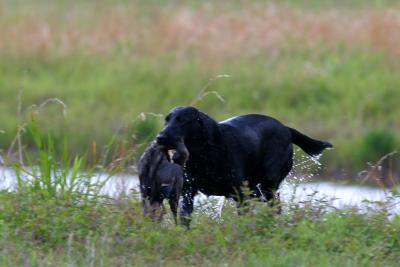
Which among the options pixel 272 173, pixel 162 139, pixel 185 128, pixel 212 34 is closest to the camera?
pixel 162 139

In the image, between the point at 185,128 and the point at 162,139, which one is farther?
the point at 185,128

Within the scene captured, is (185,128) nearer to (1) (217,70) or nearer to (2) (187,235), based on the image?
(2) (187,235)

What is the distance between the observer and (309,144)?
6492mm

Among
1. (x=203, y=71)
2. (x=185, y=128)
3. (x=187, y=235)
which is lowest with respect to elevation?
(x=187, y=235)

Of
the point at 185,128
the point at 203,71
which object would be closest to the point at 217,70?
the point at 203,71

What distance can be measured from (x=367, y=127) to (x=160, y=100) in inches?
107

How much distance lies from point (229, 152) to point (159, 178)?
0.56 m

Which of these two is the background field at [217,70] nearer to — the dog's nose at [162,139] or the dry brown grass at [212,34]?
the dry brown grass at [212,34]

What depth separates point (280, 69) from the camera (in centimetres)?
1367

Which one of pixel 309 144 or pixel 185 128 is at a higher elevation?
pixel 309 144

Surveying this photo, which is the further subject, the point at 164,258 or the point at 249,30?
the point at 249,30

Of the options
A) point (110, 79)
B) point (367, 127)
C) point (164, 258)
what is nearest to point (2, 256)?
point (164, 258)

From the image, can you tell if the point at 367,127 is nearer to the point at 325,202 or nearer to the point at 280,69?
the point at 280,69

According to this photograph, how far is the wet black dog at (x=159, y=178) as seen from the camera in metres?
5.38
